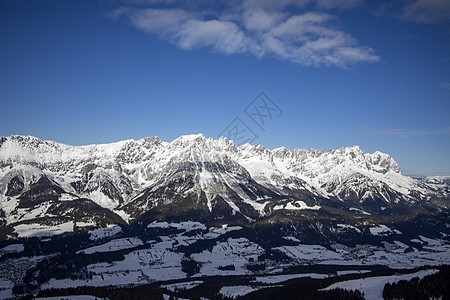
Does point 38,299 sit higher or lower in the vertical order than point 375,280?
higher

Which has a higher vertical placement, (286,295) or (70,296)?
(70,296)

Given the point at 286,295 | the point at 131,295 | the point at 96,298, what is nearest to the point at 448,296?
the point at 286,295

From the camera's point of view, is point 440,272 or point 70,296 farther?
point 70,296

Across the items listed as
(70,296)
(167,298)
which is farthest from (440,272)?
(70,296)

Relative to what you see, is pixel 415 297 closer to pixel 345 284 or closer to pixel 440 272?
pixel 440 272

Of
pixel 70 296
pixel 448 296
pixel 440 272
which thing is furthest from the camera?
pixel 70 296

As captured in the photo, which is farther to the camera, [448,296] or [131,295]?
[131,295]

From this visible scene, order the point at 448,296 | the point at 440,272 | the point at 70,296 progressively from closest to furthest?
the point at 448,296 → the point at 440,272 → the point at 70,296

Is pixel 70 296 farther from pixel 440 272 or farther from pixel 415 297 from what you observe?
pixel 440 272

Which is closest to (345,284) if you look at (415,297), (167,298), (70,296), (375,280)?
(375,280)
